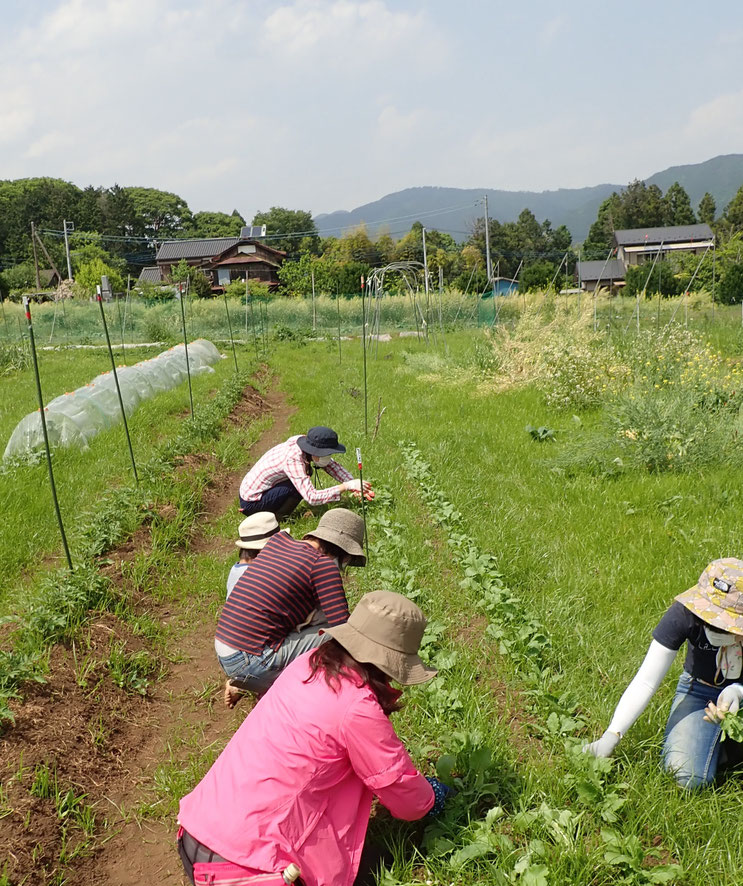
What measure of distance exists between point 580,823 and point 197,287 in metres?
36.5

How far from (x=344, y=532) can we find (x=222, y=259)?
166 ft

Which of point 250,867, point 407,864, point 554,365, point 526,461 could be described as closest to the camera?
point 250,867

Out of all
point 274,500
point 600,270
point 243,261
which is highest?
point 243,261

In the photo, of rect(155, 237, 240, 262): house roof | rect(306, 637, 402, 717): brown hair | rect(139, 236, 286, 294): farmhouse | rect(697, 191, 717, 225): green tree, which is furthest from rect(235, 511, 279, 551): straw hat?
rect(697, 191, 717, 225): green tree

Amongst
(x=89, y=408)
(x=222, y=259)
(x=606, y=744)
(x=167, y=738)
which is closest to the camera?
(x=606, y=744)

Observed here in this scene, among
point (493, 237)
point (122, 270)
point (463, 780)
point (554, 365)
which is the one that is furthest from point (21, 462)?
point (493, 237)

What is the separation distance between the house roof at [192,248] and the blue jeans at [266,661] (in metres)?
53.5

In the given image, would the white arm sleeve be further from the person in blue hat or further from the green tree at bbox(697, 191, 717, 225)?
the green tree at bbox(697, 191, 717, 225)

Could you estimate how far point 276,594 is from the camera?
288 cm

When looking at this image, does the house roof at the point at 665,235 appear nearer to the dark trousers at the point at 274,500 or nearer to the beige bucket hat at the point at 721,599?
the dark trousers at the point at 274,500

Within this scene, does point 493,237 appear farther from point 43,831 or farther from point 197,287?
point 43,831

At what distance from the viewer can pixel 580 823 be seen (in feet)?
7.18

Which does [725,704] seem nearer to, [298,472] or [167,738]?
[167,738]

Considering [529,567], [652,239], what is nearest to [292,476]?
[529,567]
